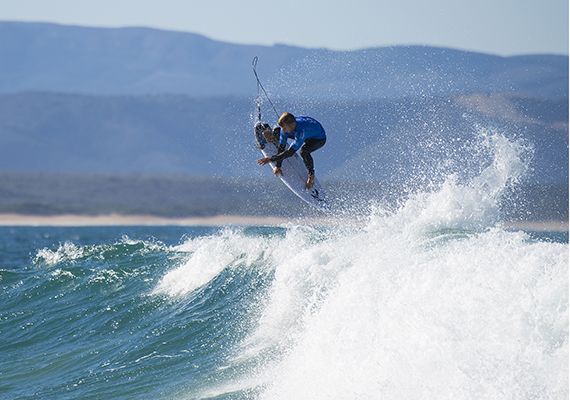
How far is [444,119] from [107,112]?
8696 centimetres

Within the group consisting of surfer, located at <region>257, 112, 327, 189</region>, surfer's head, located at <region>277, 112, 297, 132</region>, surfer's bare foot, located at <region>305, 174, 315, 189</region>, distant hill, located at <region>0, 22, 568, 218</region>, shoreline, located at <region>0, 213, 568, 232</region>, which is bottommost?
shoreline, located at <region>0, 213, 568, 232</region>

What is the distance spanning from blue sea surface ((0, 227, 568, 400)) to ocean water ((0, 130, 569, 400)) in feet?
0.07

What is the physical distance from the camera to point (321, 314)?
1148 cm

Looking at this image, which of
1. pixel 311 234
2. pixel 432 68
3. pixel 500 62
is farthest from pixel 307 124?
pixel 500 62

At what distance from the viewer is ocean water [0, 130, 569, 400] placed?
30.1ft

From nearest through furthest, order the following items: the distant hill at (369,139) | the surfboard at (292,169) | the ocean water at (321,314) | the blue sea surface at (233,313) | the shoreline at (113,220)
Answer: the ocean water at (321,314) < the blue sea surface at (233,313) < the surfboard at (292,169) < the distant hill at (369,139) < the shoreline at (113,220)

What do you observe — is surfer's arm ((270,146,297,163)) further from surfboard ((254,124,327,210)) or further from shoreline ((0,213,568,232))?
shoreline ((0,213,568,232))

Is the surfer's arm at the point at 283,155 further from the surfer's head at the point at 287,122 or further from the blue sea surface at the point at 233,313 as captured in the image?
the blue sea surface at the point at 233,313

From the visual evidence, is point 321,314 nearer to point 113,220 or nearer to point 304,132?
point 304,132

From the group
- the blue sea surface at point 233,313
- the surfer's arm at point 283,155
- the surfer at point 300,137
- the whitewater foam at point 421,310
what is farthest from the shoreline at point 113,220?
the whitewater foam at point 421,310

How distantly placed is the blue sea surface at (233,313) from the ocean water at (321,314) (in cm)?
2

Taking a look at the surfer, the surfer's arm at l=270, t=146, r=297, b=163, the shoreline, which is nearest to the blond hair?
the surfer

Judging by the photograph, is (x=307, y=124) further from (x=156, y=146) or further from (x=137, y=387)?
(x=156, y=146)

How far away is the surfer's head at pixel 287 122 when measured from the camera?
1390 cm
